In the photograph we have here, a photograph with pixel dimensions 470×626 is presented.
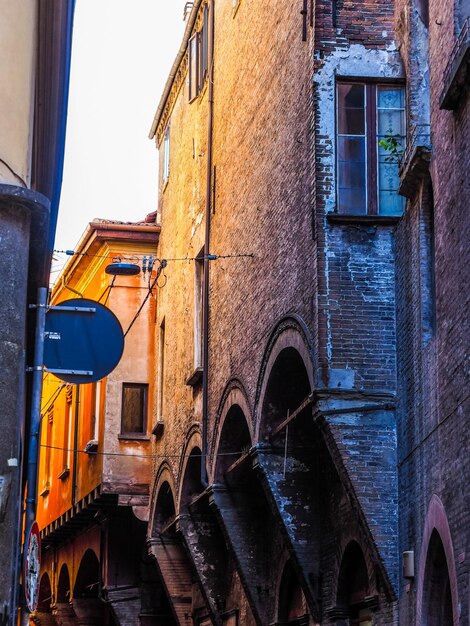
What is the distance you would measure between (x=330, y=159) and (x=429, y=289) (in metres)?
2.41

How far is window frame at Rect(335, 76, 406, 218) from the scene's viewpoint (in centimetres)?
1402

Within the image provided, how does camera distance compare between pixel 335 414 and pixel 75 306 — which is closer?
pixel 75 306

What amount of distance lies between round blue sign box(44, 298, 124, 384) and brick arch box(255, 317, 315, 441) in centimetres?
364

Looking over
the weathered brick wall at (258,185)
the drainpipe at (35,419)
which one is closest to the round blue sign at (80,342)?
the drainpipe at (35,419)

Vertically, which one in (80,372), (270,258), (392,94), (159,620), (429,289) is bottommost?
(159,620)

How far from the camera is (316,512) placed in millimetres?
16219

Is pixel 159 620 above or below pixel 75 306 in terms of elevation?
below

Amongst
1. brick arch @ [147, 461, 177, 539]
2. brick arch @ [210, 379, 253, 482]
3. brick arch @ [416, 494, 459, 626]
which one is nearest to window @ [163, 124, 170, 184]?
brick arch @ [147, 461, 177, 539]

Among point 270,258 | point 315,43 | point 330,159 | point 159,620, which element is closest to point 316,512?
point 270,258

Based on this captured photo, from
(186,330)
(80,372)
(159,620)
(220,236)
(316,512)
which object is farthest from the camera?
(159,620)

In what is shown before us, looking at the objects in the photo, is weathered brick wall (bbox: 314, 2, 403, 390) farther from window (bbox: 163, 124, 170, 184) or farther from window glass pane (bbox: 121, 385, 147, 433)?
window glass pane (bbox: 121, 385, 147, 433)

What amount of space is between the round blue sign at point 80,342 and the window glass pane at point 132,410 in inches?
613

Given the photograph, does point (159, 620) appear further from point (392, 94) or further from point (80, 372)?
point (80, 372)

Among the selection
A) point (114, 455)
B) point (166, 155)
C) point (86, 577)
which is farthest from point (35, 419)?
point (86, 577)
